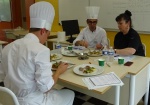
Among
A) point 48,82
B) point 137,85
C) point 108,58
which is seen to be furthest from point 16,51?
point 137,85

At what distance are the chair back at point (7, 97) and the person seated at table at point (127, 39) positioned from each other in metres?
1.28

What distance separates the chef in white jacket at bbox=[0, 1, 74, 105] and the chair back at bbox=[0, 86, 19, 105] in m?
0.11

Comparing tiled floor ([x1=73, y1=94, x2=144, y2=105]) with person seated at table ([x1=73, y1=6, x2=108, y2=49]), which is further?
person seated at table ([x1=73, y1=6, x2=108, y2=49])

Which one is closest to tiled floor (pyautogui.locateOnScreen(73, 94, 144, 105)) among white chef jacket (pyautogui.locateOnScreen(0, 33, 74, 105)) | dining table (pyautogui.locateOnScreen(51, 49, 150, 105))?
dining table (pyautogui.locateOnScreen(51, 49, 150, 105))

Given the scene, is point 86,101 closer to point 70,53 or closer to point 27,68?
point 70,53

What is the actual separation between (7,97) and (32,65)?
0.26m

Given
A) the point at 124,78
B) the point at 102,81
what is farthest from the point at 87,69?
the point at 124,78

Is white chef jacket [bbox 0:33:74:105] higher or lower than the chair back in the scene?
higher

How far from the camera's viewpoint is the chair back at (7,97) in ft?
3.55

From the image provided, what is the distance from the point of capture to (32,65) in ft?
3.92

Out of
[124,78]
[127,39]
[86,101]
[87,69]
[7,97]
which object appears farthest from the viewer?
[86,101]

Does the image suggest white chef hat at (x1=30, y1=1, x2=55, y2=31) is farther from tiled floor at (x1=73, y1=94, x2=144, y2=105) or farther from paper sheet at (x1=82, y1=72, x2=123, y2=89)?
tiled floor at (x1=73, y1=94, x2=144, y2=105)

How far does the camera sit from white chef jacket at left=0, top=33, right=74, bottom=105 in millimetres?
1188

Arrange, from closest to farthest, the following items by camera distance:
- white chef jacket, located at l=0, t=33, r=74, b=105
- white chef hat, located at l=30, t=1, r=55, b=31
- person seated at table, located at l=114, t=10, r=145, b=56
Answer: white chef jacket, located at l=0, t=33, r=74, b=105
white chef hat, located at l=30, t=1, r=55, b=31
person seated at table, located at l=114, t=10, r=145, b=56
